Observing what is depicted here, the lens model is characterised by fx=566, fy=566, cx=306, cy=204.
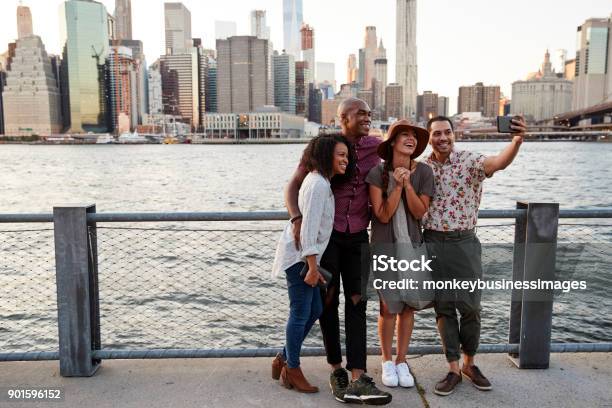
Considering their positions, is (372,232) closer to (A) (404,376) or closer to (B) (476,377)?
(A) (404,376)

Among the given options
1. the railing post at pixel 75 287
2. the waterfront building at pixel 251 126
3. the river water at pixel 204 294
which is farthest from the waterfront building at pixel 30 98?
the railing post at pixel 75 287

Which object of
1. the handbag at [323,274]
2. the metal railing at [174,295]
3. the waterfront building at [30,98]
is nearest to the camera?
the handbag at [323,274]

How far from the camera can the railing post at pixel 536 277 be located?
13.0 ft

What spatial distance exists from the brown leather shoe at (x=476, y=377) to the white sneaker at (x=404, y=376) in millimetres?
401

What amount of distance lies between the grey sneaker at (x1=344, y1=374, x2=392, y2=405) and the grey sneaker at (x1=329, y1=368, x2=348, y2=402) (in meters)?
0.06

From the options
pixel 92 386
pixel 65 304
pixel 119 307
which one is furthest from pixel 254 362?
pixel 119 307

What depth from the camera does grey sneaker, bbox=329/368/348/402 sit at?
3596mm

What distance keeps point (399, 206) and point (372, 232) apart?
25 centimetres

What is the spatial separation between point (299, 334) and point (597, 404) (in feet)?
6.26

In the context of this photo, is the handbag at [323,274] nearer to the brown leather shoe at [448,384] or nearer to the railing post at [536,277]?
the brown leather shoe at [448,384]

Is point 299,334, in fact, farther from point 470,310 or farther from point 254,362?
point 470,310

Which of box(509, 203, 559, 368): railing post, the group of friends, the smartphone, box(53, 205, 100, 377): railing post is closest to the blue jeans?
the group of friends

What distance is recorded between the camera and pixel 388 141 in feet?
12.1

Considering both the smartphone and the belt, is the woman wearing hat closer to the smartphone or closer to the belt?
the belt
